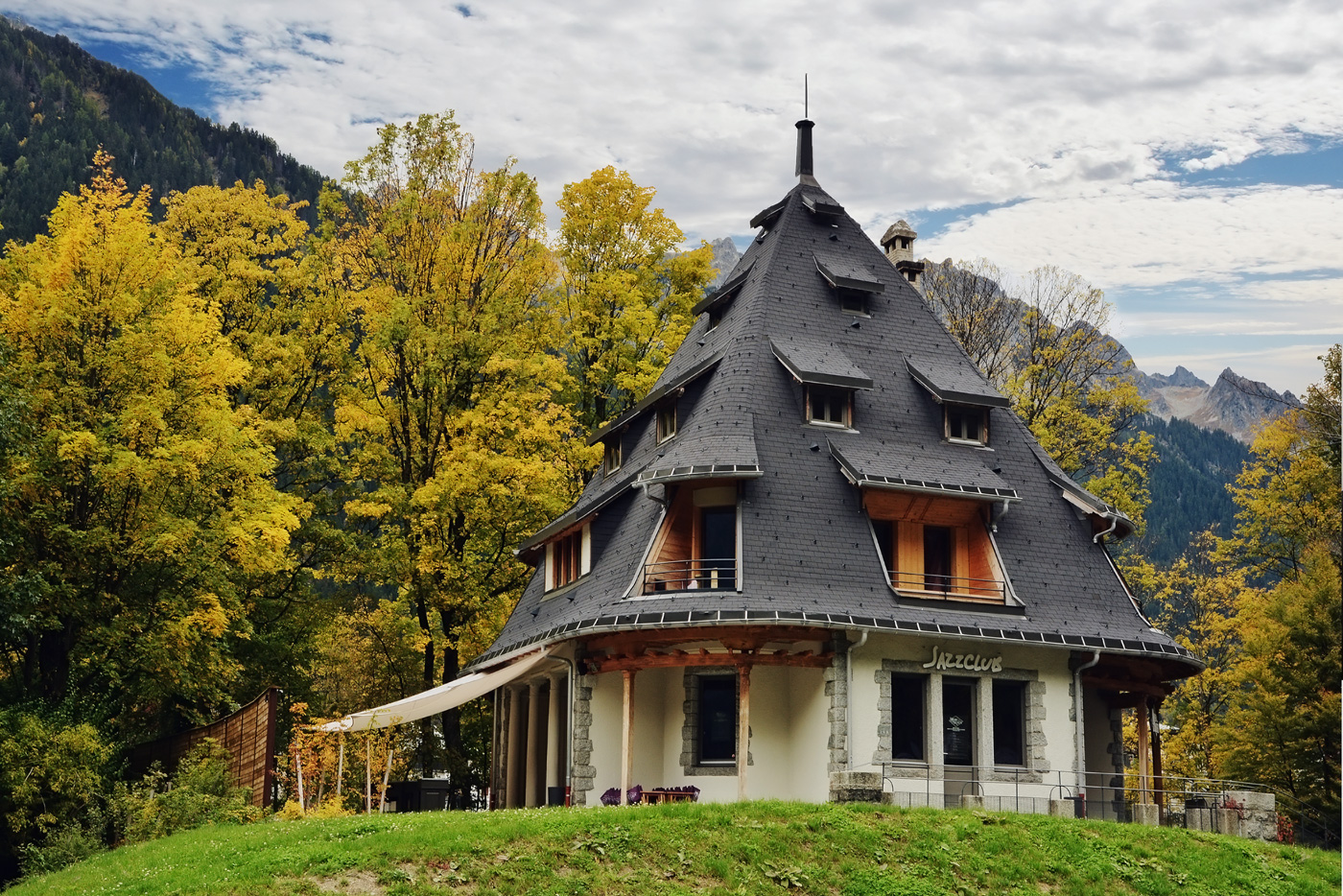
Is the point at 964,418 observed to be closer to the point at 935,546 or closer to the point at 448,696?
the point at 935,546

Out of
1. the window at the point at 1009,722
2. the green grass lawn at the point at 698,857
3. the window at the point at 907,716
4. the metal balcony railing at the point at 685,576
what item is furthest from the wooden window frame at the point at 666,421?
the green grass lawn at the point at 698,857

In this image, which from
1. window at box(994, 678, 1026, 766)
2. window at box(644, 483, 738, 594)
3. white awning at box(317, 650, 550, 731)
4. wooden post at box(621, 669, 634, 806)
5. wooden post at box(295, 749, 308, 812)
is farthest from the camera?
white awning at box(317, 650, 550, 731)

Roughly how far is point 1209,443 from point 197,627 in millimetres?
158405

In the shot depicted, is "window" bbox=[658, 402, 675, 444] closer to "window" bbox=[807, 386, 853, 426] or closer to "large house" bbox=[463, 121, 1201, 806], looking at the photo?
"large house" bbox=[463, 121, 1201, 806]

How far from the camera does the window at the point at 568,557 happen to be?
32500 mm

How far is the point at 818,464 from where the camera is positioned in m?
30.7

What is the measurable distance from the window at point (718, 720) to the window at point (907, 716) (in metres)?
3.41

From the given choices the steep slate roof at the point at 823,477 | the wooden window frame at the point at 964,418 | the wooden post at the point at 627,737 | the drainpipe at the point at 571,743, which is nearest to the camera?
the wooden post at the point at 627,737

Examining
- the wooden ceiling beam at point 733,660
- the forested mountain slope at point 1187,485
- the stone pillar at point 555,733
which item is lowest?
the stone pillar at point 555,733

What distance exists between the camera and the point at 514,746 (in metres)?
37.6

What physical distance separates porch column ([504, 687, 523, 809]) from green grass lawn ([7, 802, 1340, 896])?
13.7m

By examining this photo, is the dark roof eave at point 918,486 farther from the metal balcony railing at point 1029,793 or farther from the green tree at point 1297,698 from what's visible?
the green tree at point 1297,698

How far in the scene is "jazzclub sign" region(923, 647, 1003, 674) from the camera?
2870cm

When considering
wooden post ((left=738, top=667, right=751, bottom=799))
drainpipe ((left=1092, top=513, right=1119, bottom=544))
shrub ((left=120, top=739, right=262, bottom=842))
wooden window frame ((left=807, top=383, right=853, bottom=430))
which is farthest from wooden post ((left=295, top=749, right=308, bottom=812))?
drainpipe ((left=1092, top=513, right=1119, bottom=544))
